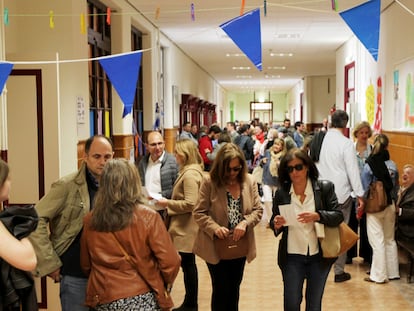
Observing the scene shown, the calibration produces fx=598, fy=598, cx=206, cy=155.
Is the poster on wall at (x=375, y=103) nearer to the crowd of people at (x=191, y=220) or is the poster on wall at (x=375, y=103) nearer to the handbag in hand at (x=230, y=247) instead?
the crowd of people at (x=191, y=220)

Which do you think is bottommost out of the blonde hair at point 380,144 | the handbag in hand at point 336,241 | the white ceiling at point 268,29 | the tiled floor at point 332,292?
the tiled floor at point 332,292

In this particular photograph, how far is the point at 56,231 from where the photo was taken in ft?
10.2

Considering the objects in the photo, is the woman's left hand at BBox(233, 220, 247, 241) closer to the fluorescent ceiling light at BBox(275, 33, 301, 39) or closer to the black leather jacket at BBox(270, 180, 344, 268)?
the black leather jacket at BBox(270, 180, 344, 268)

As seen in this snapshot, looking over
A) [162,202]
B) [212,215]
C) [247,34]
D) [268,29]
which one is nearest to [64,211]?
[212,215]

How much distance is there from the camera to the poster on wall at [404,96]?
7.64m

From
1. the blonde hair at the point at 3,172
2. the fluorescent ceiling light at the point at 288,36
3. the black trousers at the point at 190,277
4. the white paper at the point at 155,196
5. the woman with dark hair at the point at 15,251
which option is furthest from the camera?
the fluorescent ceiling light at the point at 288,36

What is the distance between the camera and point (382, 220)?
19.9 feet

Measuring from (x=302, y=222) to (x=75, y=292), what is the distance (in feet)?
4.61

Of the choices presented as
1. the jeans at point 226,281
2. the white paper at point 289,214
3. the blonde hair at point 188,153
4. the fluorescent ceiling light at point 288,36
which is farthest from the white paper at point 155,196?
the fluorescent ceiling light at point 288,36

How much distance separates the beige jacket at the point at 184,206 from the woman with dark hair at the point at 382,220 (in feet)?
6.74

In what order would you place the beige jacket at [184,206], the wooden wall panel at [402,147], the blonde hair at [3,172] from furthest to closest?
the wooden wall panel at [402,147], the beige jacket at [184,206], the blonde hair at [3,172]

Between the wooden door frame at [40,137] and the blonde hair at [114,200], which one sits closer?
the blonde hair at [114,200]

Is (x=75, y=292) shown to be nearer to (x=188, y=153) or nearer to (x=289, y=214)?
(x=289, y=214)

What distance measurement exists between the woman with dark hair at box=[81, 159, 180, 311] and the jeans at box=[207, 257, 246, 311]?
1.13m
